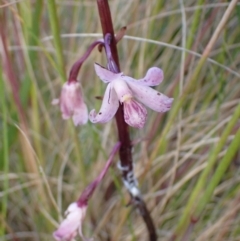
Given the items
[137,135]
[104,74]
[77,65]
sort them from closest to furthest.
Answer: [104,74]
[77,65]
[137,135]

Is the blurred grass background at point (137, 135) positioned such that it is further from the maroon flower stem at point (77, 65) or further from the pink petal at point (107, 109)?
the pink petal at point (107, 109)

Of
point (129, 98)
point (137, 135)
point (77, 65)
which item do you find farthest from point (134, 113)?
point (137, 135)

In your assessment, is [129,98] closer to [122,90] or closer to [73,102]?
[122,90]

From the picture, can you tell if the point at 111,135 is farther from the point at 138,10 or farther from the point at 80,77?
the point at 138,10

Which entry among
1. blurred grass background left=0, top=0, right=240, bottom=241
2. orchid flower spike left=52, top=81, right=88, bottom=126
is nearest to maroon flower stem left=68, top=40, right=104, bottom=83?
orchid flower spike left=52, top=81, right=88, bottom=126

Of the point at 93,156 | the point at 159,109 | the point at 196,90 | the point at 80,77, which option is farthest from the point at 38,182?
the point at 159,109

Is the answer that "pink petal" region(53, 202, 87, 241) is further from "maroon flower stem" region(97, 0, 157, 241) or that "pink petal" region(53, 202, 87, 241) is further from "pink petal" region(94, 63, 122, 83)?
"pink petal" region(94, 63, 122, 83)
